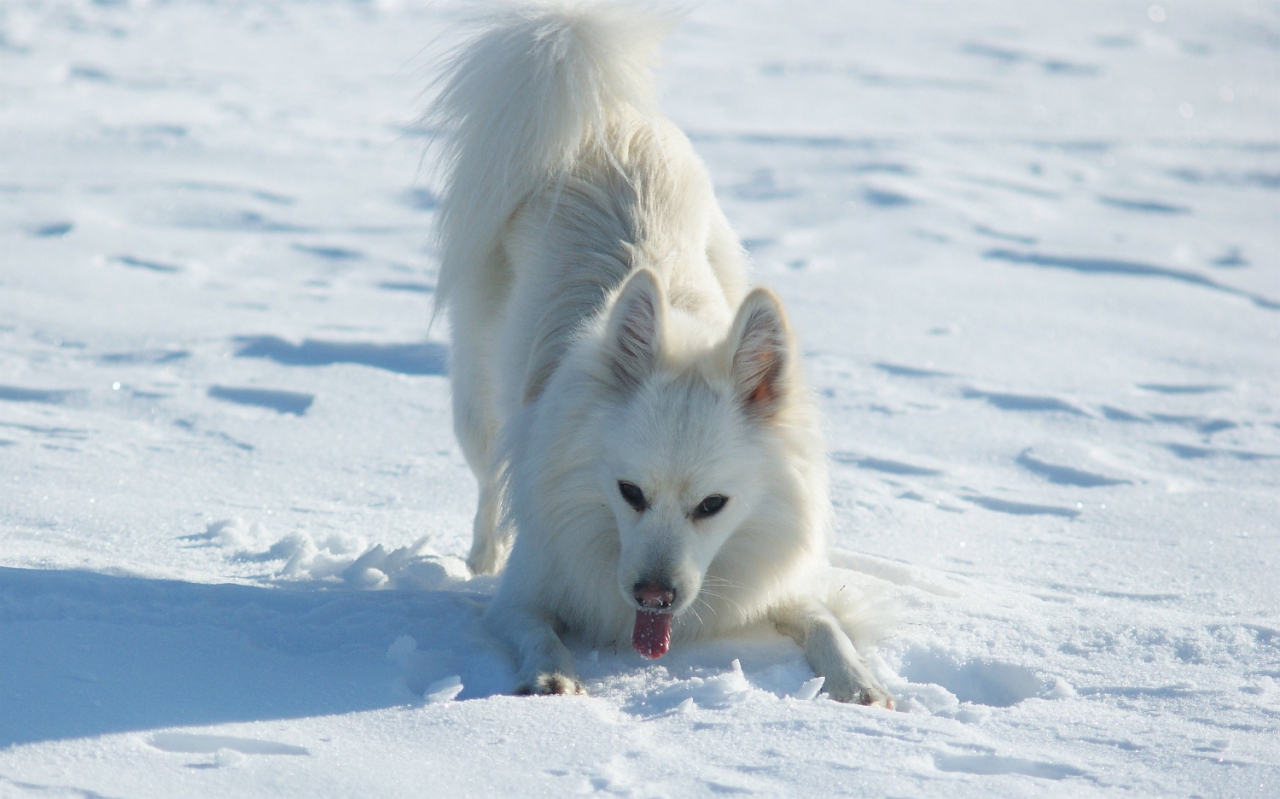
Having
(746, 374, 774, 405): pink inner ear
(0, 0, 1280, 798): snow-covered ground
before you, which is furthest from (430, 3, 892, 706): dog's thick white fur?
(0, 0, 1280, 798): snow-covered ground

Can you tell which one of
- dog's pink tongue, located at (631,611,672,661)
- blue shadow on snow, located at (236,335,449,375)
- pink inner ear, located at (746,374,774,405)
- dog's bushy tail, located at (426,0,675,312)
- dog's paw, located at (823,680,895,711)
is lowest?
blue shadow on snow, located at (236,335,449,375)

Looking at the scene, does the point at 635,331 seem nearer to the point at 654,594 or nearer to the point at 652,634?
the point at 654,594

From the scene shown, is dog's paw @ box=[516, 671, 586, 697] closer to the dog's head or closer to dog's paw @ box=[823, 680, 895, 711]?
the dog's head

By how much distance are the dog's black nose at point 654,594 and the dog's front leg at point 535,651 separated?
0.27 metres

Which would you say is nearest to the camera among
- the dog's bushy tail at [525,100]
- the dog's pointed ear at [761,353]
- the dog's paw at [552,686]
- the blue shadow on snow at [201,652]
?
the blue shadow on snow at [201,652]

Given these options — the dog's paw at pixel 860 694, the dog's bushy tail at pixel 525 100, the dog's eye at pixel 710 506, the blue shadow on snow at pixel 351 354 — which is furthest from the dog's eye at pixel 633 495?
the blue shadow on snow at pixel 351 354

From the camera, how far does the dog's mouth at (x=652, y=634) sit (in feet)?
9.70

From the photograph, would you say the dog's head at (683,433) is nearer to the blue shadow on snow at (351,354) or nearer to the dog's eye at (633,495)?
the dog's eye at (633,495)

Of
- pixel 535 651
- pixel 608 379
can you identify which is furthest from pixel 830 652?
pixel 608 379

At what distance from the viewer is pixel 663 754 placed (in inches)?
93.8

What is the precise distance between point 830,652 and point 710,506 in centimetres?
50

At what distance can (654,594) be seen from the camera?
2.78 m

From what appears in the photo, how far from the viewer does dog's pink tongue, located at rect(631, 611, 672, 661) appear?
296 centimetres

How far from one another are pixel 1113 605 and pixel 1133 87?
486 inches
